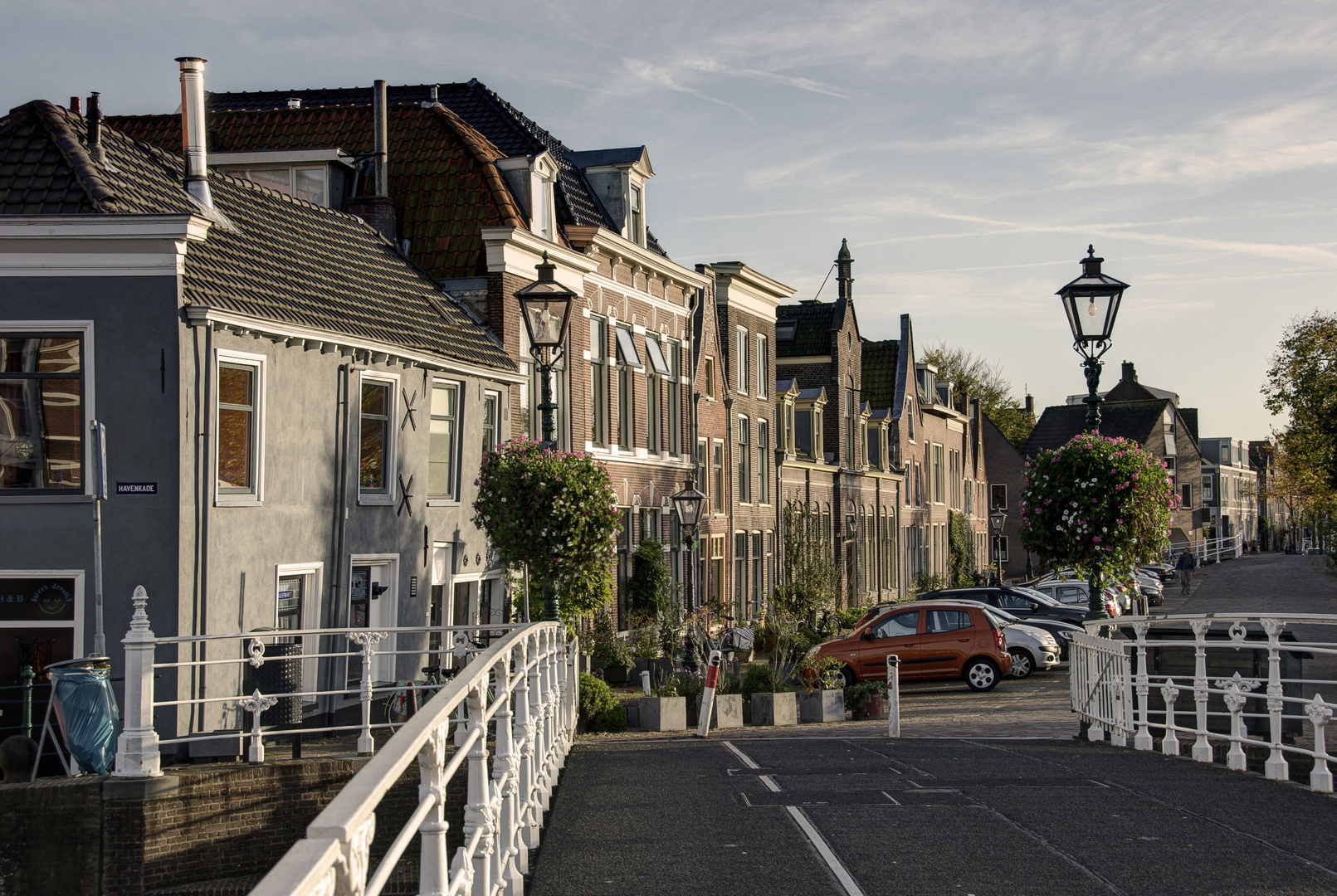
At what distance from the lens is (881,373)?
5669 cm

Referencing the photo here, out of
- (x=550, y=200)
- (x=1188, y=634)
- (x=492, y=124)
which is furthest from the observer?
(x=492, y=124)

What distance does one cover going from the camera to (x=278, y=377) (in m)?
18.2

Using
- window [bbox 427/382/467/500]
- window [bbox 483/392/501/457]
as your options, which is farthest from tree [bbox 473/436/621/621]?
window [bbox 483/392/501/457]

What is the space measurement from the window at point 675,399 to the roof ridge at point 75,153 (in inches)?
675

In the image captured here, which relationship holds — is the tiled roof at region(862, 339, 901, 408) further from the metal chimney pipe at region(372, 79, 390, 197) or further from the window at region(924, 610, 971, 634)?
the metal chimney pipe at region(372, 79, 390, 197)

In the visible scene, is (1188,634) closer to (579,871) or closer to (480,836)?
(579,871)

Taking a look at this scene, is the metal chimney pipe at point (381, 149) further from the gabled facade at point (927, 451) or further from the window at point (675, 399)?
the gabled facade at point (927, 451)

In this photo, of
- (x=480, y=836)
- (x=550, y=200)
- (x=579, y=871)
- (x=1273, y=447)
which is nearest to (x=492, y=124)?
(x=550, y=200)

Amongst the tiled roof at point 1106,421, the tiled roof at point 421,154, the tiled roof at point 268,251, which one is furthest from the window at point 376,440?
the tiled roof at point 1106,421

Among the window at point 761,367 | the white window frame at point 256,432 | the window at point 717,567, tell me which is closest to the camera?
the white window frame at point 256,432

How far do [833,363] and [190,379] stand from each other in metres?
34.1

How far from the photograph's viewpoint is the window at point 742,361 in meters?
38.3

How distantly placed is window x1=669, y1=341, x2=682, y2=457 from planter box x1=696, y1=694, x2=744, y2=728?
13521mm

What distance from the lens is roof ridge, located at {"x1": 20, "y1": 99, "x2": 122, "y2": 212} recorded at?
16.6 meters
